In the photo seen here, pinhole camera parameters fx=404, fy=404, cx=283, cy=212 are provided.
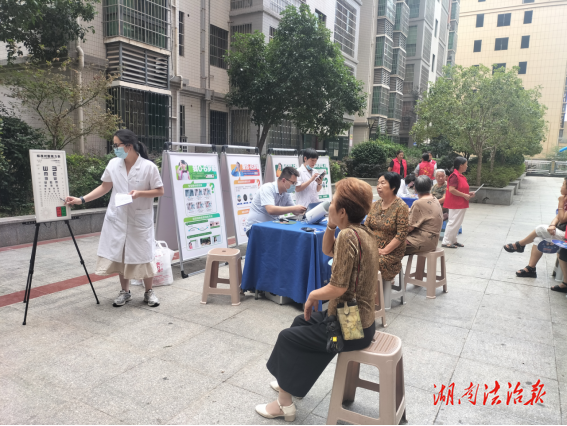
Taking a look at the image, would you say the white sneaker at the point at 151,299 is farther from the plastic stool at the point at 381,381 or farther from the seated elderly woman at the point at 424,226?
the seated elderly woman at the point at 424,226

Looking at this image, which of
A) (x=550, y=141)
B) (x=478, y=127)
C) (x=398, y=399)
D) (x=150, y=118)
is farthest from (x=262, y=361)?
(x=550, y=141)

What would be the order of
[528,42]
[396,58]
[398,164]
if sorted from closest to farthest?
[398,164] < [396,58] < [528,42]

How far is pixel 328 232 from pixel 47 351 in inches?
100

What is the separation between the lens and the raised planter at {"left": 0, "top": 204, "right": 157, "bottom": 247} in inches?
259

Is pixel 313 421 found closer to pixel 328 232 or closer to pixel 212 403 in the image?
pixel 212 403

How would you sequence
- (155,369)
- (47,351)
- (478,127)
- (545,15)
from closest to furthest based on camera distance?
1. (155,369)
2. (47,351)
3. (478,127)
4. (545,15)

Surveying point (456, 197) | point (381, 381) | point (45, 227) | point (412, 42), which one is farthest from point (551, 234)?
point (412, 42)

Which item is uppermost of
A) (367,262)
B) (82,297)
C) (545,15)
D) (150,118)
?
(545,15)

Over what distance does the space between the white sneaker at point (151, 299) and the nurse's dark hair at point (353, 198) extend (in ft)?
9.19

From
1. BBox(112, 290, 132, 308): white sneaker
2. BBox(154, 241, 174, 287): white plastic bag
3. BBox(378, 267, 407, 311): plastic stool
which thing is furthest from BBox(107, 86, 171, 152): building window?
BBox(378, 267, 407, 311): plastic stool

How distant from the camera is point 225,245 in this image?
242 inches

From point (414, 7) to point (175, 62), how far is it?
29.7m

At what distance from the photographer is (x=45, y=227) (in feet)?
23.4

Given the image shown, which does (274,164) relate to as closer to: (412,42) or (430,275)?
(430,275)
